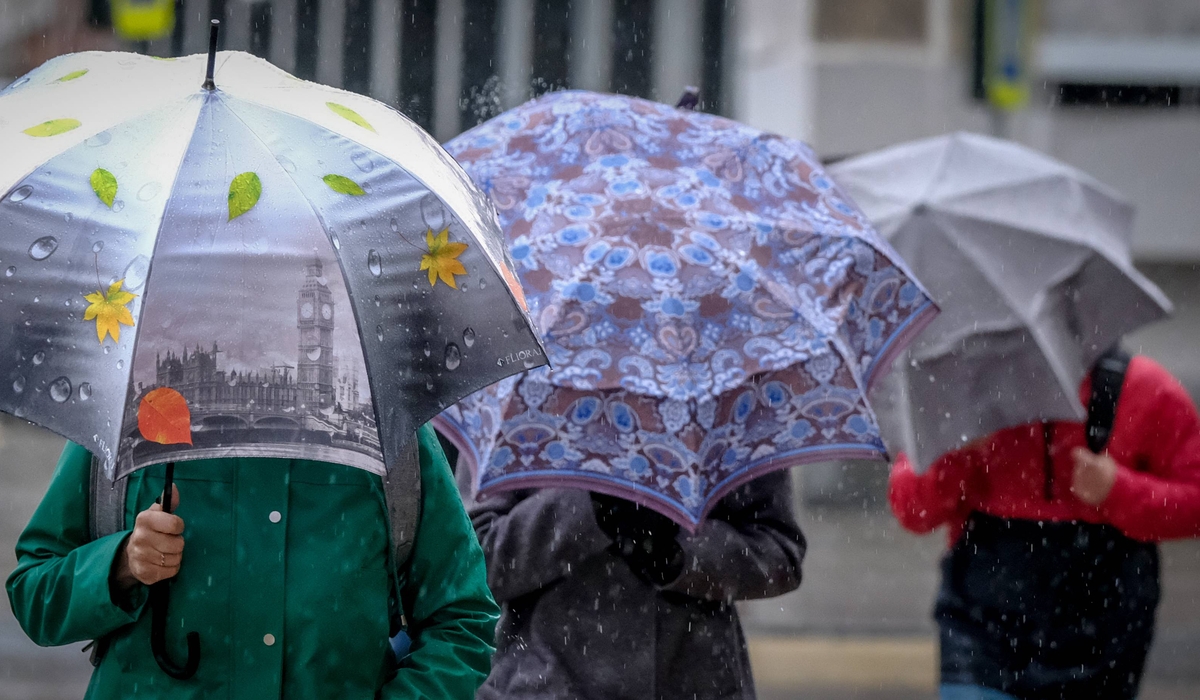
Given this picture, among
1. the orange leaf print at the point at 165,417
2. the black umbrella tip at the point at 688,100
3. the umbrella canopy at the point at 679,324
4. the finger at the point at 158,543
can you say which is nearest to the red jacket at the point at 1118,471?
the umbrella canopy at the point at 679,324

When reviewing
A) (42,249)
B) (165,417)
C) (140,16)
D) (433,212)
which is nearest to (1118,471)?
(433,212)

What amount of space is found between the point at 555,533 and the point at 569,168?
0.76 metres

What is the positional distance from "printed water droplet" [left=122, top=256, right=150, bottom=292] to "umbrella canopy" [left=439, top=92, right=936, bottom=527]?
939 millimetres

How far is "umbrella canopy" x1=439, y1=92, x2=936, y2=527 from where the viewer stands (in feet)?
9.50

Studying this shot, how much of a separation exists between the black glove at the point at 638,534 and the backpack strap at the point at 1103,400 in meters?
1.53

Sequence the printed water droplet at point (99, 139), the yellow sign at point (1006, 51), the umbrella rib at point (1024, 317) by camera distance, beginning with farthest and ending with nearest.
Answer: the yellow sign at point (1006, 51) < the umbrella rib at point (1024, 317) < the printed water droplet at point (99, 139)

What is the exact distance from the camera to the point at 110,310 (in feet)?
6.73

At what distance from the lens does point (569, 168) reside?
319 cm

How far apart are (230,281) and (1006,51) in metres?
12.0

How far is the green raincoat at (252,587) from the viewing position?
2316 millimetres

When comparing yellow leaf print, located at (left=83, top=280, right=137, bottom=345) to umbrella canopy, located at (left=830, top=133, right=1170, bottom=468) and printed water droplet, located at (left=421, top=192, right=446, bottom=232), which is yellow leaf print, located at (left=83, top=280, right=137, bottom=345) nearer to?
printed water droplet, located at (left=421, top=192, right=446, bottom=232)

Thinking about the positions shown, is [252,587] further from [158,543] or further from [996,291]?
[996,291]

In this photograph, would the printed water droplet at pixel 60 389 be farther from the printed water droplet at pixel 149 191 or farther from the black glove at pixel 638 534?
the black glove at pixel 638 534

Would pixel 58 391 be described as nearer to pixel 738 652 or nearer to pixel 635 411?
pixel 635 411
